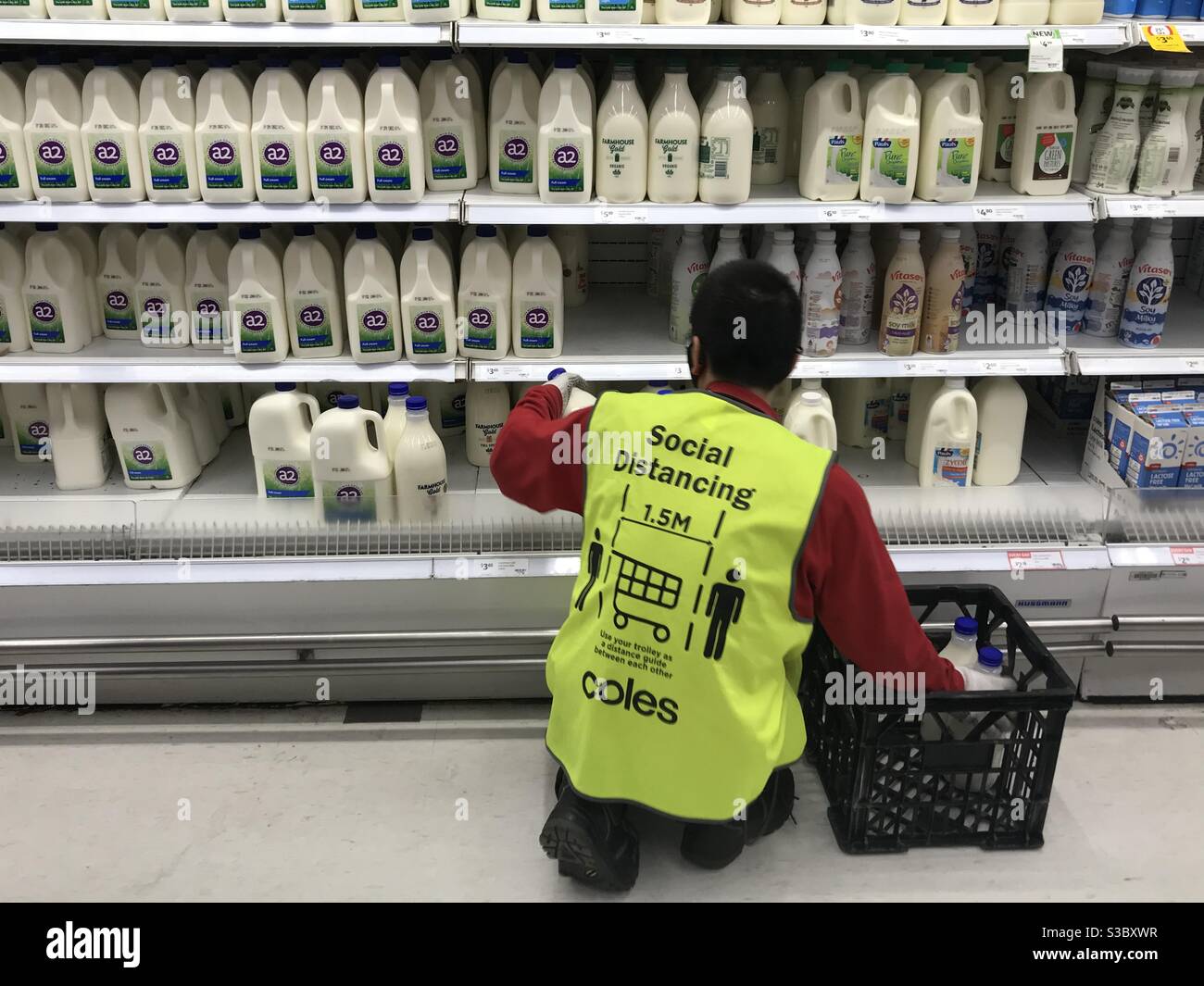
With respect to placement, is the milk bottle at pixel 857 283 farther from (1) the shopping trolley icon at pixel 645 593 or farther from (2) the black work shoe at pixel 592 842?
(2) the black work shoe at pixel 592 842

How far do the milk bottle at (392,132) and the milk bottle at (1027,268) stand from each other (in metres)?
1.61

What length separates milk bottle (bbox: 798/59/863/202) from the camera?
270 cm

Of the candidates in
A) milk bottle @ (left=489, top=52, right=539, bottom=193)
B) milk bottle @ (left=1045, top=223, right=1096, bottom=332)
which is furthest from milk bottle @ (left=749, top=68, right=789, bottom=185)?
milk bottle @ (left=1045, top=223, right=1096, bottom=332)

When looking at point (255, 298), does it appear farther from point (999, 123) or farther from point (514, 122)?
point (999, 123)

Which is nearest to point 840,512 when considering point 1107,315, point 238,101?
point 1107,315

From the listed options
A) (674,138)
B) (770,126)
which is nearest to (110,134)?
(674,138)

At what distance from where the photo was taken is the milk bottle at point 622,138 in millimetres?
2688

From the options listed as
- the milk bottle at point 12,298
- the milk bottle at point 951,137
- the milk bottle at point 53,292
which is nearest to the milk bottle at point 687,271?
the milk bottle at point 951,137

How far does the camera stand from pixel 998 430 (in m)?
3.03

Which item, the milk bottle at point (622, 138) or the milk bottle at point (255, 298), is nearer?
the milk bottle at point (622, 138)

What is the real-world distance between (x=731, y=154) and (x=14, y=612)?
207 cm

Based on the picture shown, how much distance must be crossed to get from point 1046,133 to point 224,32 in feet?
6.42

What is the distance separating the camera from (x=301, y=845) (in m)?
2.44

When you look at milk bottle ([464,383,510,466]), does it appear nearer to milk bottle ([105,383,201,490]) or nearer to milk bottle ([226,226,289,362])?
milk bottle ([226,226,289,362])
